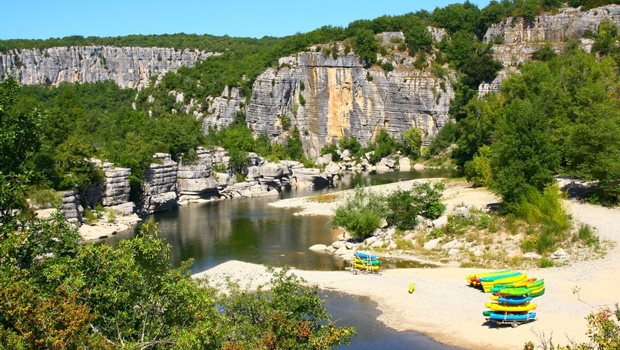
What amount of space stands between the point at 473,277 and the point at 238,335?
54.6 ft

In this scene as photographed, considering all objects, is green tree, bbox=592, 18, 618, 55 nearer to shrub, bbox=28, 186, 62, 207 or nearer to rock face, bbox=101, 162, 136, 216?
rock face, bbox=101, 162, 136, 216

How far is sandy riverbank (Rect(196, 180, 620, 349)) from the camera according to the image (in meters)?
22.7

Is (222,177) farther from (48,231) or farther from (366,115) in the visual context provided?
(48,231)

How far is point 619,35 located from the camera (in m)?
82.6

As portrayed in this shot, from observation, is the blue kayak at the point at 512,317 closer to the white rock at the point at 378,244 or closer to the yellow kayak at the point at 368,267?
the yellow kayak at the point at 368,267

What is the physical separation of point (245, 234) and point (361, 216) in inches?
362

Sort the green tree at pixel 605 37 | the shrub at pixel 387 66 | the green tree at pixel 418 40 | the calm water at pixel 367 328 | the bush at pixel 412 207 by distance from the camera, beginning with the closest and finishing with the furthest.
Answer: the calm water at pixel 367 328 < the bush at pixel 412 207 < the green tree at pixel 605 37 < the shrub at pixel 387 66 < the green tree at pixel 418 40

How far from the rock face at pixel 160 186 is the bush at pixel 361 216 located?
20.1 meters

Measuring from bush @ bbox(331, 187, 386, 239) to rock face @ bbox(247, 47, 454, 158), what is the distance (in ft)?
165

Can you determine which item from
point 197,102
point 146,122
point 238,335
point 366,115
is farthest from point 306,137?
point 238,335

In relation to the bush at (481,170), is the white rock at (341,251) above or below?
below

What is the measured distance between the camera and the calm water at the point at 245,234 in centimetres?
3684

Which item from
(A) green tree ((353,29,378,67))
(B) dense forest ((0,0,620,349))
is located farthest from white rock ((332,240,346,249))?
(A) green tree ((353,29,378,67))

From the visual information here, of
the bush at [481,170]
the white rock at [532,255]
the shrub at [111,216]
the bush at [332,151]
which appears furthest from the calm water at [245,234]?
the bush at [332,151]
